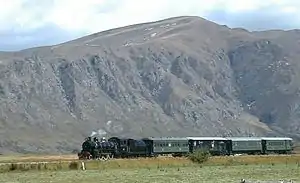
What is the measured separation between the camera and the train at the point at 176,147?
107250mm

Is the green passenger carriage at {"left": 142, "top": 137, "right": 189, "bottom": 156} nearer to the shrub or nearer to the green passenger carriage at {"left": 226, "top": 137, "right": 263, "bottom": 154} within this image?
the green passenger carriage at {"left": 226, "top": 137, "right": 263, "bottom": 154}

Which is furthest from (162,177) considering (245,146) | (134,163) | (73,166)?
(245,146)

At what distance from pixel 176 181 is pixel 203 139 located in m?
72.0

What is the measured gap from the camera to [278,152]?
133m

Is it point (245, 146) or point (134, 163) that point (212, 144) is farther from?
point (134, 163)

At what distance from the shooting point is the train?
352 ft

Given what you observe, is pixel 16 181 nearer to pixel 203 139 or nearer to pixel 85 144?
pixel 85 144

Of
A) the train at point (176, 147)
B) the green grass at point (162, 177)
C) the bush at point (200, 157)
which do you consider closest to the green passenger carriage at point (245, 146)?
the train at point (176, 147)

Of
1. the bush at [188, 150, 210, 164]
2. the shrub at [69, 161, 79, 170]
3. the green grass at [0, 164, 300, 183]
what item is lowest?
the green grass at [0, 164, 300, 183]

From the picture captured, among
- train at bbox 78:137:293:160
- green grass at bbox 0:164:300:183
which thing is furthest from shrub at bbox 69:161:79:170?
train at bbox 78:137:293:160

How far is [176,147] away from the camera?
118062mm

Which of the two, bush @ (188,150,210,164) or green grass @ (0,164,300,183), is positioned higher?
bush @ (188,150,210,164)

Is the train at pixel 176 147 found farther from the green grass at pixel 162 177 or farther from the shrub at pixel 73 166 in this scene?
the green grass at pixel 162 177

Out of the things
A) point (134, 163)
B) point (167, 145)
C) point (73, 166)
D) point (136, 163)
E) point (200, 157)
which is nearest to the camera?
point (73, 166)
